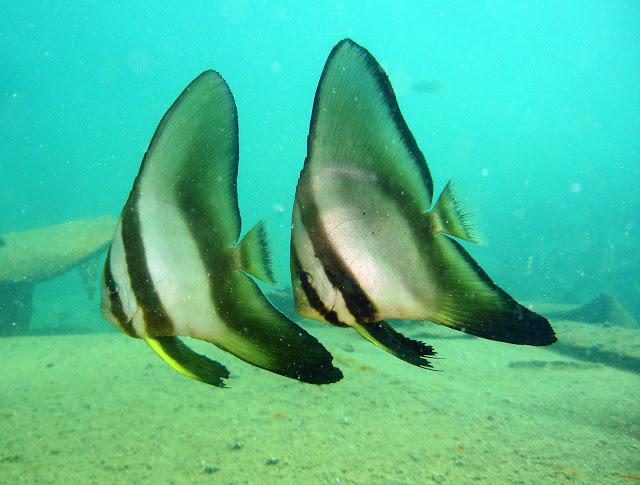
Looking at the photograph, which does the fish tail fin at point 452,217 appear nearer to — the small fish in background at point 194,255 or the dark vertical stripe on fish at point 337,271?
the dark vertical stripe on fish at point 337,271

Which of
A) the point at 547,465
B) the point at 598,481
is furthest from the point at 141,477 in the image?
the point at 598,481

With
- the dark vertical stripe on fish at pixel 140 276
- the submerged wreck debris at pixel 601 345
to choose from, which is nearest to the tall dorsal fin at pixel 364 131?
the dark vertical stripe on fish at pixel 140 276

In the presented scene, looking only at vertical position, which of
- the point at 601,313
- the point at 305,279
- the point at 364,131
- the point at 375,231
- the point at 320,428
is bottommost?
the point at 320,428

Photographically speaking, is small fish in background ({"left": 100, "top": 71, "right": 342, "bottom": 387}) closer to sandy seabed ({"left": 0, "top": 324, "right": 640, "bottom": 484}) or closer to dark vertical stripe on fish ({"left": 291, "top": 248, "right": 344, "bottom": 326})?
dark vertical stripe on fish ({"left": 291, "top": 248, "right": 344, "bottom": 326})

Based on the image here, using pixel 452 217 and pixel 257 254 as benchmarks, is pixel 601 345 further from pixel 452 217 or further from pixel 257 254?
pixel 257 254

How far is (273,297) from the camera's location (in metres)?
9.63

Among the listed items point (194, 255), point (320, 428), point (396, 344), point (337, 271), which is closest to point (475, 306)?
point (396, 344)

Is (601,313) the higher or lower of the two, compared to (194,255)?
higher

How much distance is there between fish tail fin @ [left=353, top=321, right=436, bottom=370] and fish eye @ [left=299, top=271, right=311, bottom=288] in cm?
15

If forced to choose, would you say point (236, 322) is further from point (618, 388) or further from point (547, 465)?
point (618, 388)

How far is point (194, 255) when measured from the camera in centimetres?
103

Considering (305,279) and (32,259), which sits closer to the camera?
(305,279)

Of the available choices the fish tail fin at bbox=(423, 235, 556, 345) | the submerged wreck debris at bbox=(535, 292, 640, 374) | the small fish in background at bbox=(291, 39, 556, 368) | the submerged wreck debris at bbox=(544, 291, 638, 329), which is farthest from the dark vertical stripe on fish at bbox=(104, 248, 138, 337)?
the submerged wreck debris at bbox=(544, 291, 638, 329)

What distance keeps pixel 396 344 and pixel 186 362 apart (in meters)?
0.55
